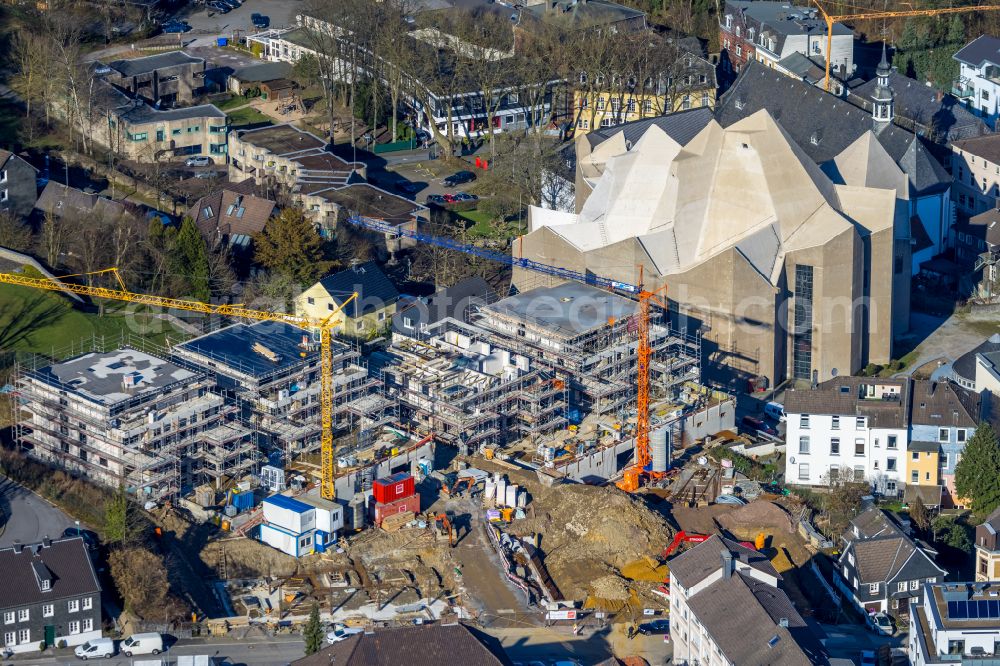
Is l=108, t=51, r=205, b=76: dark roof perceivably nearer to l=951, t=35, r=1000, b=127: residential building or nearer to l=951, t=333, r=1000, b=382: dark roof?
l=951, t=35, r=1000, b=127: residential building


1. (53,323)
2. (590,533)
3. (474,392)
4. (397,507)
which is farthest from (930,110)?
(53,323)

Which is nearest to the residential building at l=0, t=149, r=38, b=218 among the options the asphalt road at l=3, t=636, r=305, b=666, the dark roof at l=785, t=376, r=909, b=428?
the asphalt road at l=3, t=636, r=305, b=666

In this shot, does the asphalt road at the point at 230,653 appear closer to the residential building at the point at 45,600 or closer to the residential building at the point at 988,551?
the residential building at the point at 45,600

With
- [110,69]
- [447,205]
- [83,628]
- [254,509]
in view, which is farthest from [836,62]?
[83,628]

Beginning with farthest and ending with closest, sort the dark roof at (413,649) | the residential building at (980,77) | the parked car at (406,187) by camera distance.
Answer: the residential building at (980,77)
the parked car at (406,187)
the dark roof at (413,649)

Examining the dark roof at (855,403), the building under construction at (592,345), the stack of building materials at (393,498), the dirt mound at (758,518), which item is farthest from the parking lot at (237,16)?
the dirt mound at (758,518)

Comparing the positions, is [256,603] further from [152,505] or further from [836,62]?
[836,62]

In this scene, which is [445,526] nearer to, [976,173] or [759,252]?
[759,252]
